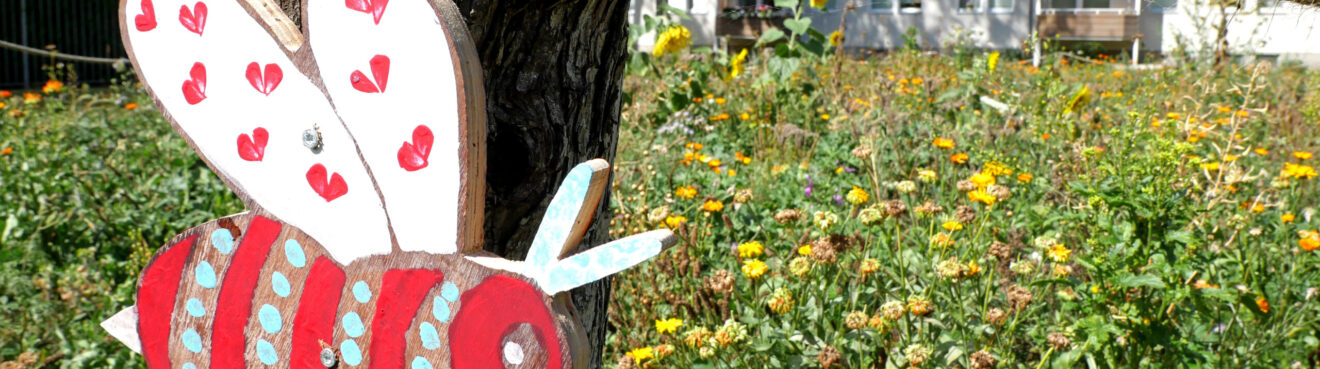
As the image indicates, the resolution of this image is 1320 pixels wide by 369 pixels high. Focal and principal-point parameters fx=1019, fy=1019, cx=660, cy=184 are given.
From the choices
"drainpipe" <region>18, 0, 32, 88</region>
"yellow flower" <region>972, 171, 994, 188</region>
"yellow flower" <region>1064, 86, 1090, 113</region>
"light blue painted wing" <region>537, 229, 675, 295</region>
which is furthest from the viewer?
"drainpipe" <region>18, 0, 32, 88</region>

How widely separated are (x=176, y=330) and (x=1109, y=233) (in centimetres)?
171

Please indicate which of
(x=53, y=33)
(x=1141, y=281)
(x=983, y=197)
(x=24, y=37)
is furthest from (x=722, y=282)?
(x=53, y=33)

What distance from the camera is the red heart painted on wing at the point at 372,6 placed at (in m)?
1.10

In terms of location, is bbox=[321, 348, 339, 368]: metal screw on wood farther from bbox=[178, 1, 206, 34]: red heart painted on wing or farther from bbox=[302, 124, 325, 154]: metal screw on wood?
bbox=[178, 1, 206, 34]: red heart painted on wing

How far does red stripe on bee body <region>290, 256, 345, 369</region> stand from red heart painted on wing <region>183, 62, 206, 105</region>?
0.86 ft

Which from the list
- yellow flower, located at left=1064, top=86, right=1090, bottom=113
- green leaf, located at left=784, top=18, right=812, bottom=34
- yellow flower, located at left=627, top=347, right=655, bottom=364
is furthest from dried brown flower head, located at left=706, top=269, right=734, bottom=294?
green leaf, located at left=784, top=18, right=812, bottom=34

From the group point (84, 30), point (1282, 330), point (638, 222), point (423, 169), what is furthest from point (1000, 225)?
point (84, 30)

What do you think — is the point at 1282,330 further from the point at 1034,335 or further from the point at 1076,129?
the point at 1076,129

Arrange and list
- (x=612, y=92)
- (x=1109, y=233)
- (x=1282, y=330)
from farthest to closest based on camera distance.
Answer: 1. (x=1282, y=330)
2. (x=1109, y=233)
3. (x=612, y=92)

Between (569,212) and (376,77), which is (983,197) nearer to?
(569,212)

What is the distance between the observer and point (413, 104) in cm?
111

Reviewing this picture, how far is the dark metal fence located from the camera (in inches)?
478

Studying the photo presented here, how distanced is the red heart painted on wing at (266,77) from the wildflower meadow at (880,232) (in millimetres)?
963

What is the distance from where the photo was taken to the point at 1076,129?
395 centimetres
